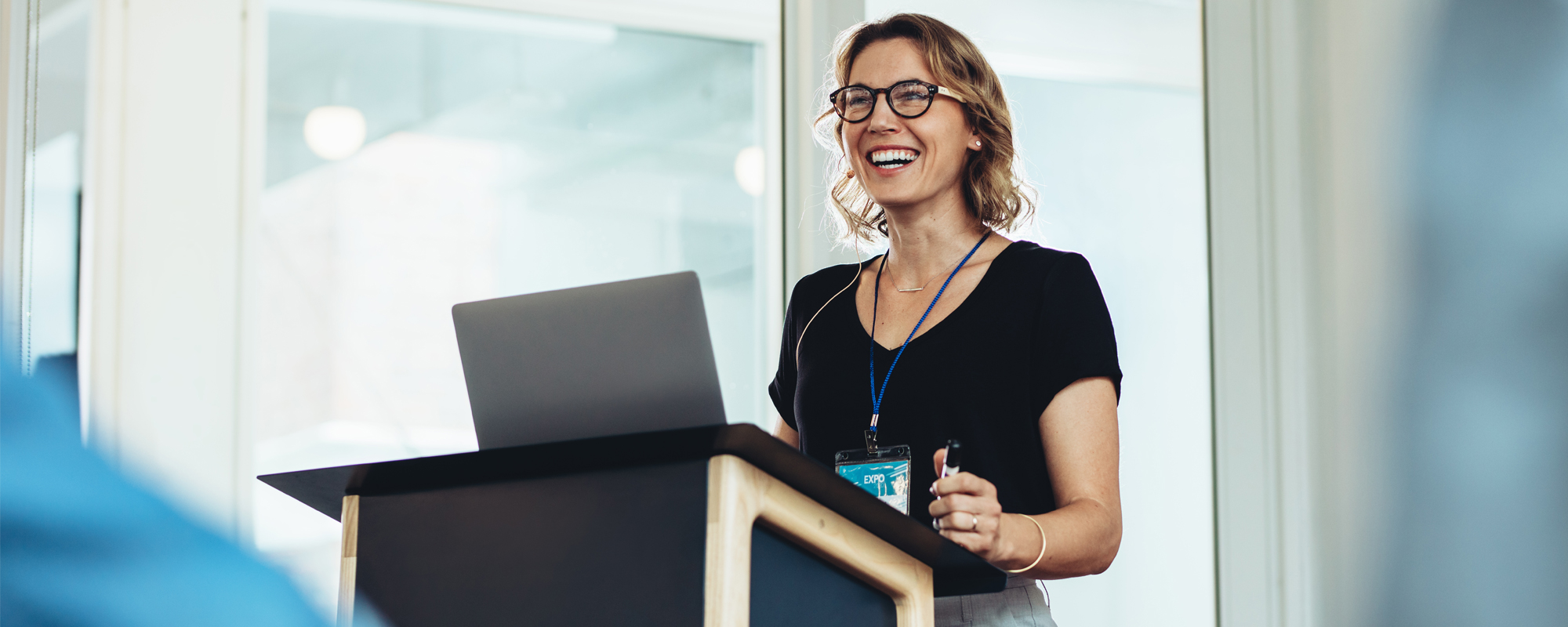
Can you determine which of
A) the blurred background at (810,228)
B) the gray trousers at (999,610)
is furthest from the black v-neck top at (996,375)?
the blurred background at (810,228)

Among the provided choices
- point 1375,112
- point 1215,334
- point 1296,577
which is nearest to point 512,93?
point 1215,334

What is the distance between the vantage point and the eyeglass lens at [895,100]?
156 cm

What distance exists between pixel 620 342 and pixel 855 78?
0.86 m

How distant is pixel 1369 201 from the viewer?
101 inches

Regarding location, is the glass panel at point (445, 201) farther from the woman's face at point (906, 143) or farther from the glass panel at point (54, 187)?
the woman's face at point (906, 143)

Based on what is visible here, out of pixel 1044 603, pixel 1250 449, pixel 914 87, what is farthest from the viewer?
pixel 1250 449

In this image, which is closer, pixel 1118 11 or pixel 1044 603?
pixel 1044 603

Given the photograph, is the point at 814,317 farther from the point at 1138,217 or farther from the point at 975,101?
the point at 1138,217

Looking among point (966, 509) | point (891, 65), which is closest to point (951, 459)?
point (966, 509)

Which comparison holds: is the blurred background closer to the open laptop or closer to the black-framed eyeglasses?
the black-framed eyeglasses

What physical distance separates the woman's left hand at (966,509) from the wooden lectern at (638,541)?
46 millimetres

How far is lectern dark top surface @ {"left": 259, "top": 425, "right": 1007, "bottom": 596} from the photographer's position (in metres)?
0.79

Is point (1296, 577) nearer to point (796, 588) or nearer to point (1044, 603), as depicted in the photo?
point (1044, 603)

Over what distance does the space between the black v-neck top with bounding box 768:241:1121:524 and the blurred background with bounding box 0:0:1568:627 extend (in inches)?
45.0
